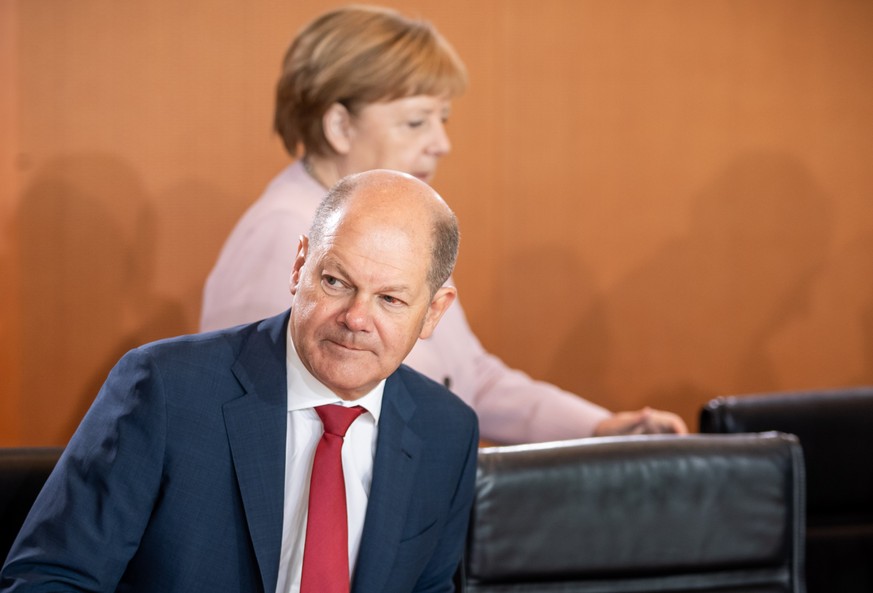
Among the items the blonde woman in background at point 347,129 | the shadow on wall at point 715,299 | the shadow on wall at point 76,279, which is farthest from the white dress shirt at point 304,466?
the shadow on wall at point 715,299

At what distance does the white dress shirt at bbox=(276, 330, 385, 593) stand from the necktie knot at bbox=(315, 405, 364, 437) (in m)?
0.01

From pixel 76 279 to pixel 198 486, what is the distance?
1.96m

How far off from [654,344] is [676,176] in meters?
0.60

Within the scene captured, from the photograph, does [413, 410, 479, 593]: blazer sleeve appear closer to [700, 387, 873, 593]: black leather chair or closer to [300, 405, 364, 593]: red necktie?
[300, 405, 364, 593]: red necktie

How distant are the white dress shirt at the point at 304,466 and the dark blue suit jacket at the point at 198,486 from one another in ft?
0.10

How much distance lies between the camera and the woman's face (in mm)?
2389

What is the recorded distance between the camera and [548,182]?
377cm

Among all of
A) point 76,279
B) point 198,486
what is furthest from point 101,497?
point 76,279

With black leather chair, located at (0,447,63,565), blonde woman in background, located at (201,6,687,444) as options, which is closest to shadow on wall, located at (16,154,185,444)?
blonde woman in background, located at (201,6,687,444)

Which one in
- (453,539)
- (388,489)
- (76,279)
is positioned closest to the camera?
(388,489)

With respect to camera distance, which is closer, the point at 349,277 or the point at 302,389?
the point at 349,277

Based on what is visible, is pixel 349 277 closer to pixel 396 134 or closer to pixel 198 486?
pixel 198 486

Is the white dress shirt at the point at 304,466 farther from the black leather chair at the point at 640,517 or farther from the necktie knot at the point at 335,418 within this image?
the black leather chair at the point at 640,517

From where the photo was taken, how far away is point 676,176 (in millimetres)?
3873
